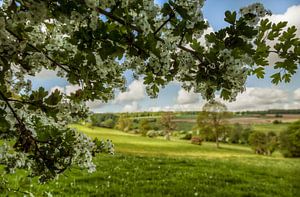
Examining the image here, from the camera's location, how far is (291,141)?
297ft

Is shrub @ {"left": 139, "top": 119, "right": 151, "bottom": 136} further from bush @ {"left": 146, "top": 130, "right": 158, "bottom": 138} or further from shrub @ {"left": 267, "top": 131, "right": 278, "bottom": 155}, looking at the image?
shrub @ {"left": 267, "top": 131, "right": 278, "bottom": 155}

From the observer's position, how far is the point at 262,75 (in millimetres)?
4363

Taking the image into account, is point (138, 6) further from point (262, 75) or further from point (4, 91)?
point (4, 91)

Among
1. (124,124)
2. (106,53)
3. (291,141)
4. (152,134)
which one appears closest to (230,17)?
(106,53)

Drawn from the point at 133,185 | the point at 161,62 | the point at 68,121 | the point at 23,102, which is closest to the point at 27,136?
the point at 23,102

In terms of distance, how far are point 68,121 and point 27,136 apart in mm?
1286

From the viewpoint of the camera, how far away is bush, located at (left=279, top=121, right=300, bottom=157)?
89.8 metres

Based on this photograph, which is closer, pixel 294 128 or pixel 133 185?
pixel 133 185

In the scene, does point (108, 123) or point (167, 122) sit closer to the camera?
point (108, 123)

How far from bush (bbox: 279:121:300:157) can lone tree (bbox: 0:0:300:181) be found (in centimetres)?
9103

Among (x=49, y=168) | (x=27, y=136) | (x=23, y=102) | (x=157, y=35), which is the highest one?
(x=157, y=35)

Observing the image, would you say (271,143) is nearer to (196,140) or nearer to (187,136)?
(196,140)

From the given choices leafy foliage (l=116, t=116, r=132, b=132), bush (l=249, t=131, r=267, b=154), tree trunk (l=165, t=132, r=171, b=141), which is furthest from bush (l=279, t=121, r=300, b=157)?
leafy foliage (l=116, t=116, r=132, b=132)

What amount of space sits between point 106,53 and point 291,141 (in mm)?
93785
